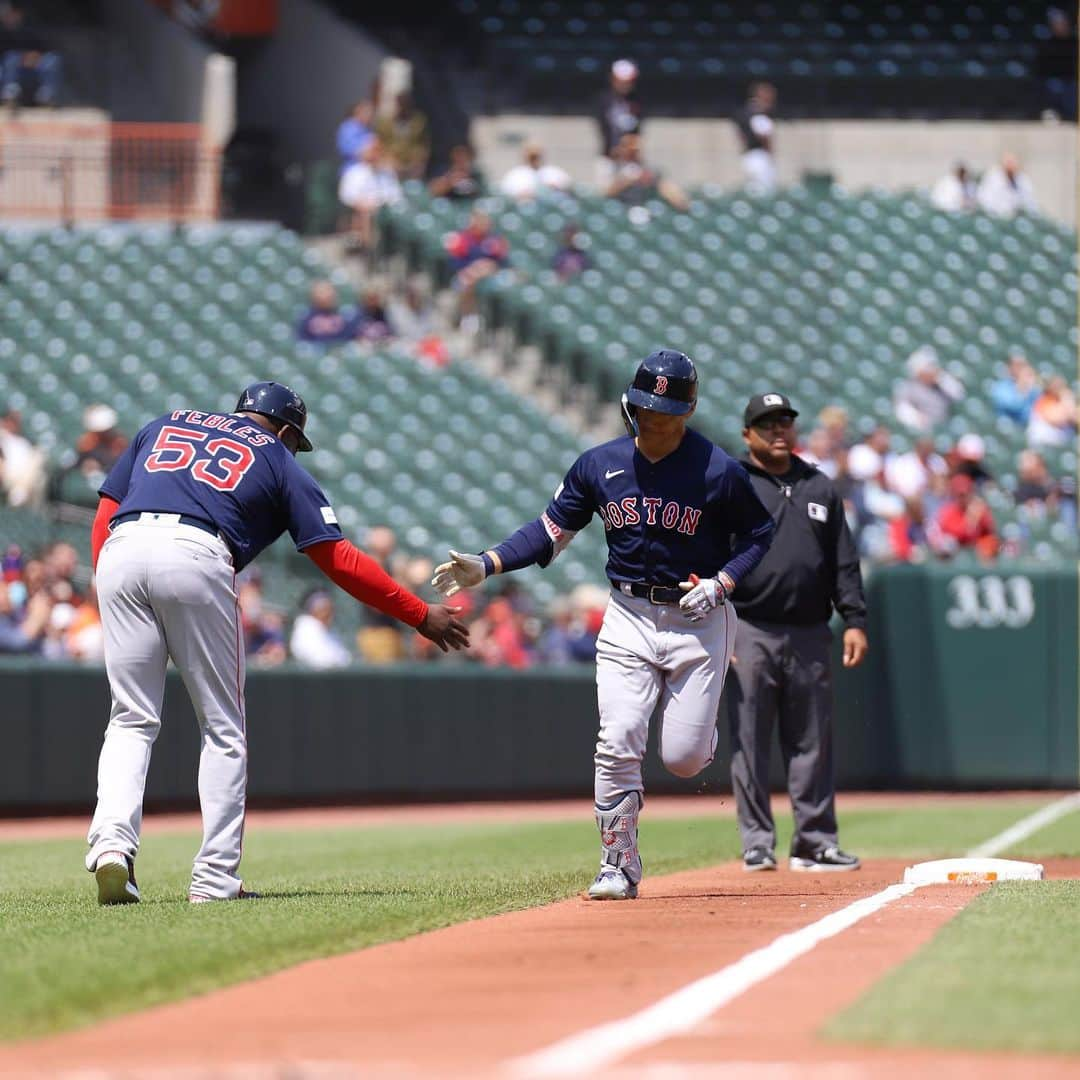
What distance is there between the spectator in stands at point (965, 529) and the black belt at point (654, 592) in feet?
37.2

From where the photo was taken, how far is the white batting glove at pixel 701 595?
7.40 m

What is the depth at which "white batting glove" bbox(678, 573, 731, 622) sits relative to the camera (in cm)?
740

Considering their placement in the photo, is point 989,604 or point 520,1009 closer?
point 520,1009

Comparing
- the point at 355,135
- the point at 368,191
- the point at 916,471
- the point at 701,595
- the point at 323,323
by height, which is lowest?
the point at 701,595

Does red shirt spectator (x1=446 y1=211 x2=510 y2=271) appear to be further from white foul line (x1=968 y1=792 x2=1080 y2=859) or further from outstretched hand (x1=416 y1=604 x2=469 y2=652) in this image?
outstretched hand (x1=416 y1=604 x2=469 y2=652)

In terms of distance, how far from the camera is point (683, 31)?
27.5 metres

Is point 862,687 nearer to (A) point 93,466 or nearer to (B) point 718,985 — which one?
(A) point 93,466

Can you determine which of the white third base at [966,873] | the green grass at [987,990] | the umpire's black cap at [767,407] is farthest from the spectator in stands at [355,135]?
the green grass at [987,990]

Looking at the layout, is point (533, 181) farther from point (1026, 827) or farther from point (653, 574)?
point (653, 574)

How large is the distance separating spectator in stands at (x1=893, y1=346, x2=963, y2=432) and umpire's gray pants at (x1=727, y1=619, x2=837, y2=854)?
11.9 m

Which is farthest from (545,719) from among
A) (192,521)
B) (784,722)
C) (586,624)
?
(192,521)

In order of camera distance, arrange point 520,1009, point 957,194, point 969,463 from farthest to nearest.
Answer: point 957,194, point 969,463, point 520,1009

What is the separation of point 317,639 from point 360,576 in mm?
8692

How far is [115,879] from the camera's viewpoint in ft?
23.6
